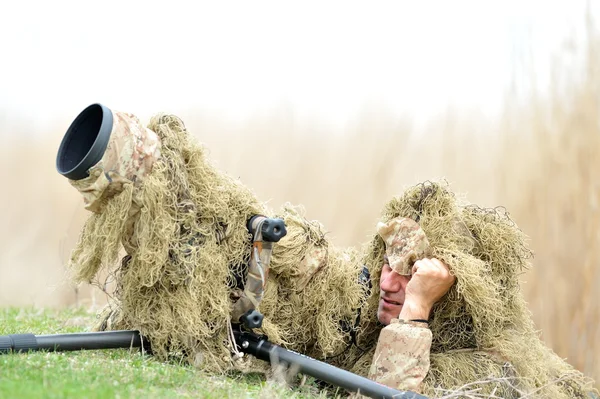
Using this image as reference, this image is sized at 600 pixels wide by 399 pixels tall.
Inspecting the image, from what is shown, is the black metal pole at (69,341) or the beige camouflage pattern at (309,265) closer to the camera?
the black metal pole at (69,341)

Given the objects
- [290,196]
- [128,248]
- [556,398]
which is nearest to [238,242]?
[128,248]

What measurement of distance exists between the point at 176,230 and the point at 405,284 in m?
1.24

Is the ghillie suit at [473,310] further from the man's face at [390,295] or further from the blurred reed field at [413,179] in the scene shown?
the blurred reed field at [413,179]

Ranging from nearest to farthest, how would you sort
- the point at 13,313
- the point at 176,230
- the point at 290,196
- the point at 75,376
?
the point at 75,376, the point at 176,230, the point at 13,313, the point at 290,196

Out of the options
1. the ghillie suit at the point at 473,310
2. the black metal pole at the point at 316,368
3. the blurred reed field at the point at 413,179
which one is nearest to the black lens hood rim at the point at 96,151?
the black metal pole at the point at 316,368

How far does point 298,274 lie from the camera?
12.9 feet

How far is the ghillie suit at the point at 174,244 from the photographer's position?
3.44m

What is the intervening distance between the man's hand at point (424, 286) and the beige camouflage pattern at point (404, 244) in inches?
3.5

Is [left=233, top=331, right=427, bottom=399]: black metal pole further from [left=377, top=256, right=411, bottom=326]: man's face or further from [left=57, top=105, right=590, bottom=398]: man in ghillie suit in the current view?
[left=377, top=256, right=411, bottom=326]: man's face

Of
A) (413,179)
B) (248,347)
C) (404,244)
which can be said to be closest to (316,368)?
(248,347)

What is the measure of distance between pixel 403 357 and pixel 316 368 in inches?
19.0

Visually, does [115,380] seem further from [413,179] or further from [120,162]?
[413,179]

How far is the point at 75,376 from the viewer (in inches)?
122

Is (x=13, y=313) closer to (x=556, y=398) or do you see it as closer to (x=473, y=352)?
(x=473, y=352)
